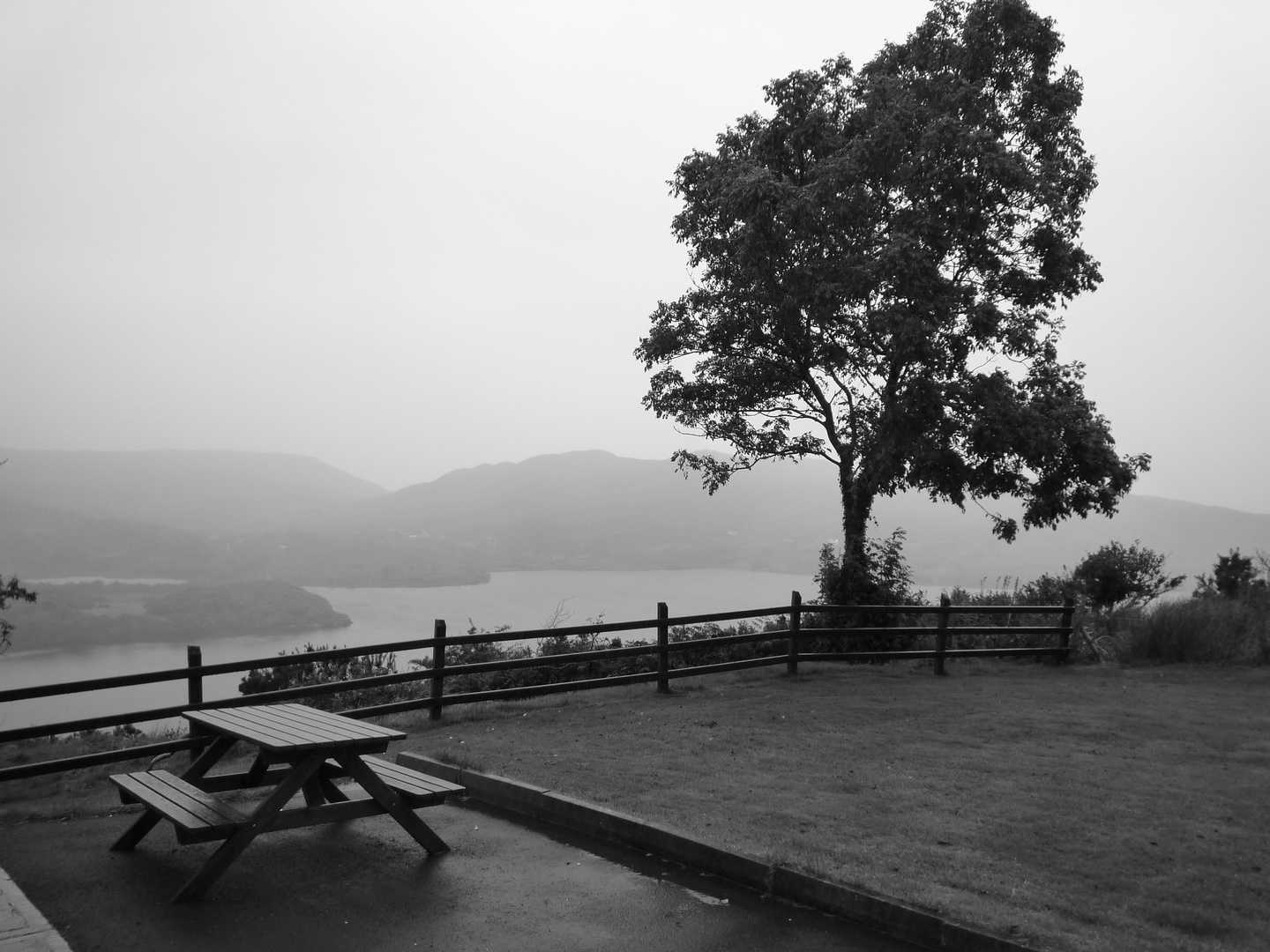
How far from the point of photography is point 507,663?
10.8 m

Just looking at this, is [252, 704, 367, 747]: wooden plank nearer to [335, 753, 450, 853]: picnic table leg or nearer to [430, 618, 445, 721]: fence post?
[335, 753, 450, 853]: picnic table leg

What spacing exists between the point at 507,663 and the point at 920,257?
31.0 ft

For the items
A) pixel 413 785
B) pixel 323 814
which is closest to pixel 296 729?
pixel 323 814

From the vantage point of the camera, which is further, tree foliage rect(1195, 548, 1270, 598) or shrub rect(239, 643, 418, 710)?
tree foliage rect(1195, 548, 1270, 598)

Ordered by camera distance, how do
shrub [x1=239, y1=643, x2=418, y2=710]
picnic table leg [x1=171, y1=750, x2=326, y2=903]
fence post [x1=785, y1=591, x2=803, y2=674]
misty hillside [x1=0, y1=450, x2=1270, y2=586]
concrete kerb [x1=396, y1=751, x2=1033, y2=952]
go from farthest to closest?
misty hillside [x1=0, y1=450, x2=1270, y2=586]
fence post [x1=785, y1=591, x2=803, y2=674]
shrub [x1=239, y1=643, x2=418, y2=710]
picnic table leg [x1=171, y1=750, x2=326, y2=903]
concrete kerb [x1=396, y1=751, x2=1033, y2=952]

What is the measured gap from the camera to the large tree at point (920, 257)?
50.2ft

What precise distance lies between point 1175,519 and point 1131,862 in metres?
33.9

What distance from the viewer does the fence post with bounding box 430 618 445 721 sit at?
10.1 meters

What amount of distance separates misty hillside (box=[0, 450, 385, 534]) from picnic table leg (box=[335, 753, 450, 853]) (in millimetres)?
47010

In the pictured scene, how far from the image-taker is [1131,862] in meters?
5.47

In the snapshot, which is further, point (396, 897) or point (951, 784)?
point (951, 784)

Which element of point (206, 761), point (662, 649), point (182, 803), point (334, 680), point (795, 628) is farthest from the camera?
point (795, 628)

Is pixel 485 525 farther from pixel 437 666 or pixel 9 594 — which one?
pixel 437 666

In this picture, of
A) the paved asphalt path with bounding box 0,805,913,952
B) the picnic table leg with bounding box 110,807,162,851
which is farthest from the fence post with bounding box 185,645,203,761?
the picnic table leg with bounding box 110,807,162,851
